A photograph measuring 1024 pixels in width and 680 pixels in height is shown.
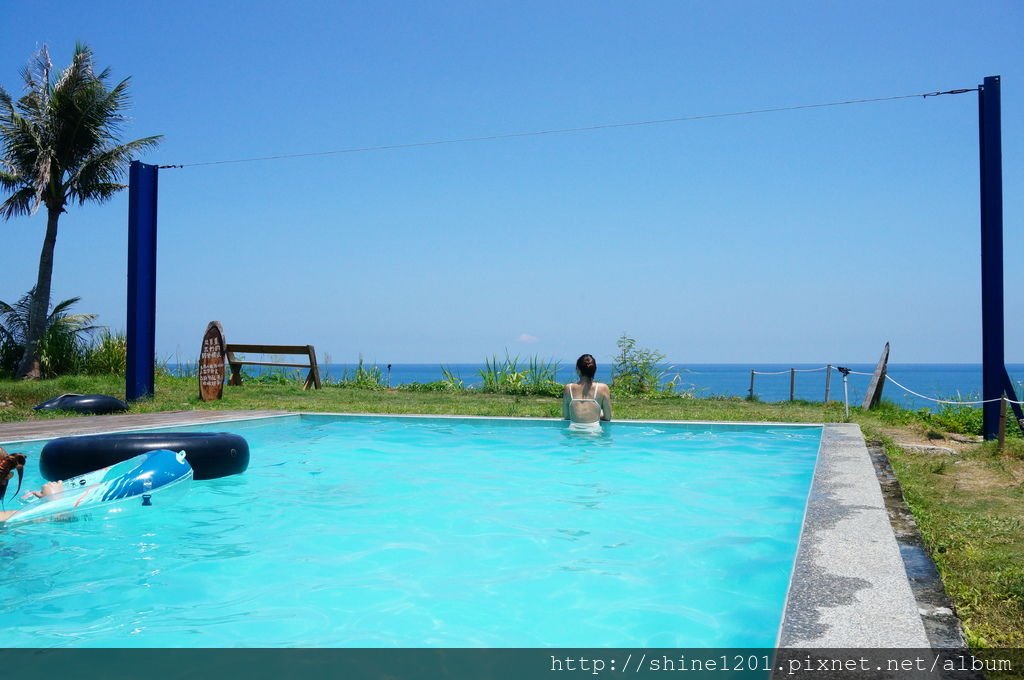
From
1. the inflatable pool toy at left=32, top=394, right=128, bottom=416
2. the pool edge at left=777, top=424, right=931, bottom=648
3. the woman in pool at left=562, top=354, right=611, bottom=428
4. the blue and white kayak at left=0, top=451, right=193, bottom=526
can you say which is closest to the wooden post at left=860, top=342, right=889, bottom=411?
the woman in pool at left=562, top=354, right=611, bottom=428

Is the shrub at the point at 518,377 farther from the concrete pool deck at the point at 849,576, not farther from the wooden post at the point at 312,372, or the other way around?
the concrete pool deck at the point at 849,576

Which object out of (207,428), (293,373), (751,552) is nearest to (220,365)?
(207,428)

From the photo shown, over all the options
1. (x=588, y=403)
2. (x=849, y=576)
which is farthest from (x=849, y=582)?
(x=588, y=403)

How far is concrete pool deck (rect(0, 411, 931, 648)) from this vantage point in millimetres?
2594

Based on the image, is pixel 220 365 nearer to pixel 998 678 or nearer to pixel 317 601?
pixel 317 601

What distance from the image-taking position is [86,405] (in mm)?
11164

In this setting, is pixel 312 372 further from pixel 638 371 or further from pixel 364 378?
pixel 638 371

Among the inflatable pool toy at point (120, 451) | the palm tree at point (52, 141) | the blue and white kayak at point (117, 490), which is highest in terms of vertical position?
the palm tree at point (52, 141)

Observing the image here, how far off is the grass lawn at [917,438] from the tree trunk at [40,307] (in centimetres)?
286

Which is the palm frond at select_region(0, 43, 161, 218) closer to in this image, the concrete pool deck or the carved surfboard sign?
the carved surfboard sign

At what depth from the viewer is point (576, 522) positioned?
18.7 ft

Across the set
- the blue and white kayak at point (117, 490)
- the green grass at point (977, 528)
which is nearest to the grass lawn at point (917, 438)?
the green grass at point (977, 528)

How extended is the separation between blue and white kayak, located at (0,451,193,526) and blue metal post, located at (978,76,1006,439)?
28.5 feet

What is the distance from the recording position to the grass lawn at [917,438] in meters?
3.43
